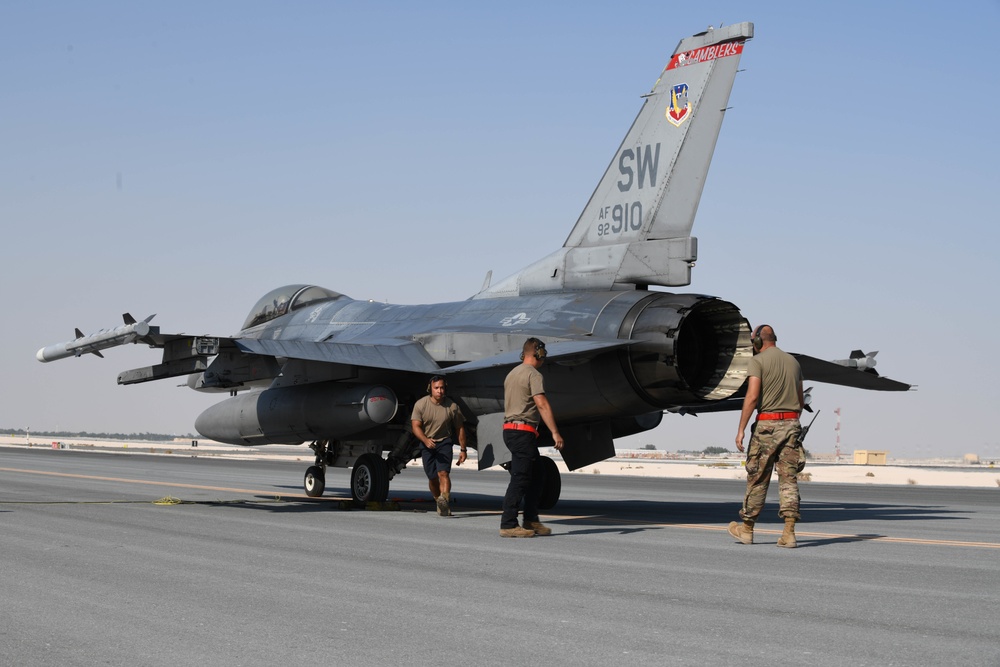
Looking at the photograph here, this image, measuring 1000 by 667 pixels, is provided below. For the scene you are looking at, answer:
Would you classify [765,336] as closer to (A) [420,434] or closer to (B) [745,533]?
(B) [745,533]

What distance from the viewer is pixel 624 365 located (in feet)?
41.0

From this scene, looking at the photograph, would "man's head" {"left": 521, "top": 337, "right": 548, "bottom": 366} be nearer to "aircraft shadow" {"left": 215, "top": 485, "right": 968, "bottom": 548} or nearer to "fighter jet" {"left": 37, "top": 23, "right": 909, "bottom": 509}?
"fighter jet" {"left": 37, "top": 23, "right": 909, "bottom": 509}

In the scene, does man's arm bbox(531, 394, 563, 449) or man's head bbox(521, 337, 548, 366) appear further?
man's head bbox(521, 337, 548, 366)

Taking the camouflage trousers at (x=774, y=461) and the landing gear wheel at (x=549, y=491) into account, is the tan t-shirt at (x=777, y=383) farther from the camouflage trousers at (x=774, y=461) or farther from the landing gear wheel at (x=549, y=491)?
the landing gear wheel at (x=549, y=491)

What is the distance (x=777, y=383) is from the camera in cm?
980

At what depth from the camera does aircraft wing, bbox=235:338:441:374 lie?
46.8 feet

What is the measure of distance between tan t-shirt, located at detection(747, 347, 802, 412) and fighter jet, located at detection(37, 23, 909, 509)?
7.30 ft

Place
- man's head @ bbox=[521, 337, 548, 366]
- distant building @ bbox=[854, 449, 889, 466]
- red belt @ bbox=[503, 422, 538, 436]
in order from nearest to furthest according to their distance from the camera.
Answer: red belt @ bbox=[503, 422, 538, 436] → man's head @ bbox=[521, 337, 548, 366] → distant building @ bbox=[854, 449, 889, 466]

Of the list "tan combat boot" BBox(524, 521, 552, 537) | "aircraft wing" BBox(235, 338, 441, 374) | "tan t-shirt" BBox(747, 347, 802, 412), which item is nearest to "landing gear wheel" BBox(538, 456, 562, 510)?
"aircraft wing" BBox(235, 338, 441, 374)

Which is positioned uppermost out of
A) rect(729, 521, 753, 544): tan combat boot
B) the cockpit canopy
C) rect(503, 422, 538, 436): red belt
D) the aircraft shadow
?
the cockpit canopy

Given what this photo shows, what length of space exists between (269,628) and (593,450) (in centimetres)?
927

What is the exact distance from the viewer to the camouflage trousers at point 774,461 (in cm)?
964

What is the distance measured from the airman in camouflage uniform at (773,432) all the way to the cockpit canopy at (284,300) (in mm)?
10785

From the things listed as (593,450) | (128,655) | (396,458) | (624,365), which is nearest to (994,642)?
(128,655)
